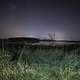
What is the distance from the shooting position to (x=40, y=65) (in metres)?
Answer: 1.75

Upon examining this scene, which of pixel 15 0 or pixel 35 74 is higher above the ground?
pixel 15 0

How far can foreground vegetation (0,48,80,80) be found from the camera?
1.75 metres

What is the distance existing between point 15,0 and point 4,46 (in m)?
0.46

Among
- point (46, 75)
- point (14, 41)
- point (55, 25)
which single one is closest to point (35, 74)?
point (46, 75)

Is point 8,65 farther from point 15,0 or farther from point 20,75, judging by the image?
point 15,0

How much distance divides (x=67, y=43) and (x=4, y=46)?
23.8 inches

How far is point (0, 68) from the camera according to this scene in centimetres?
179

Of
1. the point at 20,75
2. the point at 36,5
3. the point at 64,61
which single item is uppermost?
the point at 36,5

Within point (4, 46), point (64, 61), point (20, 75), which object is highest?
point (4, 46)

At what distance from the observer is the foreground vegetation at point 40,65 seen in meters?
1.75

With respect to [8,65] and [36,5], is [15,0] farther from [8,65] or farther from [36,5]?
[8,65]

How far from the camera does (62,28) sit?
179cm

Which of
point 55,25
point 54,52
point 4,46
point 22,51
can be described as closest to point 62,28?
point 55,25

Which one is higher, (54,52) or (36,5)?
(36,5)
